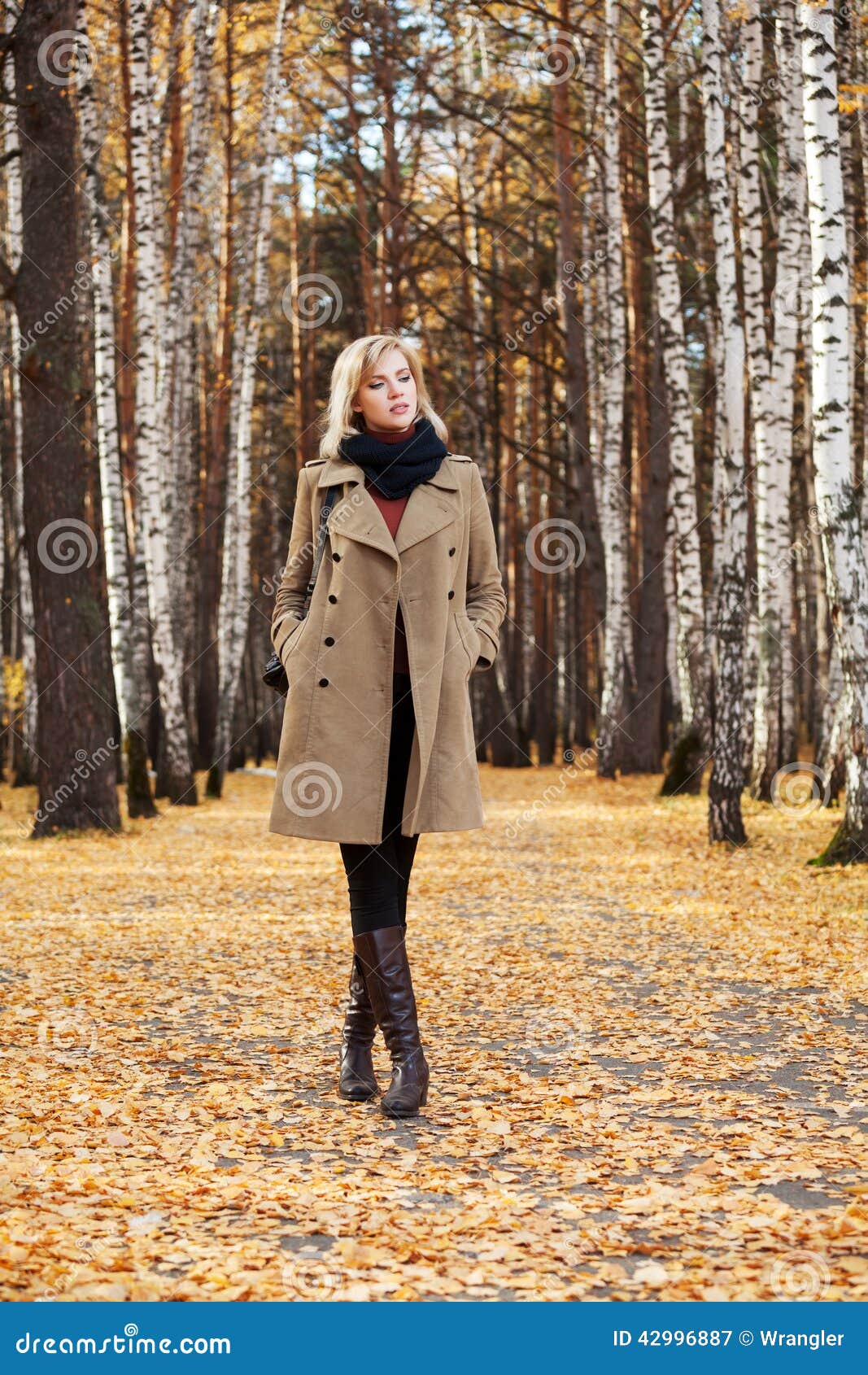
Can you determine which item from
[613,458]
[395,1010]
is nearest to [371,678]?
[395,1010]

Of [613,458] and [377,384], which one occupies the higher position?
[613,458]

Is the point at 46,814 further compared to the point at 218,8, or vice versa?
the point at 218,8

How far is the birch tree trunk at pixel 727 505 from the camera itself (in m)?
11.6

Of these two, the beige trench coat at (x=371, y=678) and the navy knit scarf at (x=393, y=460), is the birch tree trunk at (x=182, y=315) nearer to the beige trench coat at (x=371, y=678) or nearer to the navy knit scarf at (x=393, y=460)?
the navy knit scarf at (x=393, y=460)

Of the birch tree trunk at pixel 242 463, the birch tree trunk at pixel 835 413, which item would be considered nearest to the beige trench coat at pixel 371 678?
the birch tree trunk at pixel 835 413

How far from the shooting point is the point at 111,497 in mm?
15289

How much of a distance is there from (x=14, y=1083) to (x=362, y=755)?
5.63 feet

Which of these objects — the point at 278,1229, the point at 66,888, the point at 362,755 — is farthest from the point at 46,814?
the point at 278,1229

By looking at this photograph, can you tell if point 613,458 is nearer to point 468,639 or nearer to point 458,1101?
point 468,639

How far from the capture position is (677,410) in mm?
14703

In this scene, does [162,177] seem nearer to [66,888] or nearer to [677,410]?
[677,410]

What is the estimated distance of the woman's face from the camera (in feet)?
14.6

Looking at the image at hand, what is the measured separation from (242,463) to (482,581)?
628 inches

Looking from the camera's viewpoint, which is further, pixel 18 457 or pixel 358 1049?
pixel 18 457
